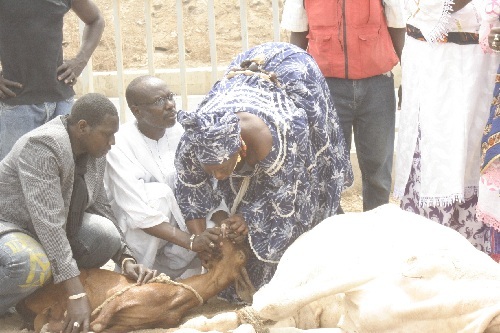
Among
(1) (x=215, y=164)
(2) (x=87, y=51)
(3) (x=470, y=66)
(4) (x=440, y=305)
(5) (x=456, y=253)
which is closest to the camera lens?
(4) (x=440, y=305)

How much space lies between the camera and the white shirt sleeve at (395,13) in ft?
16.1

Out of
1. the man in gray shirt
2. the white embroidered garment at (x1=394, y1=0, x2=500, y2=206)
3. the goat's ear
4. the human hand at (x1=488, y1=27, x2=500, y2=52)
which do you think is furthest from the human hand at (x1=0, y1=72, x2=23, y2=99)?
the human hand at (x1=488, y1=27, x2=500, y2=52)

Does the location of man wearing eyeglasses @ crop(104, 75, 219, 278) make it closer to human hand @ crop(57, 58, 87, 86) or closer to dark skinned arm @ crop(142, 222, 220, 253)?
dark skinned arm @ crop(142, 222, 220, 253)

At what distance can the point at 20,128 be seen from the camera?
442cm

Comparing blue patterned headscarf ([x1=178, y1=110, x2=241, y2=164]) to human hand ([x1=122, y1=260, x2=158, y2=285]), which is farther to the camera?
human hand ([x1=122, y1=260, x2=158, y2=285])

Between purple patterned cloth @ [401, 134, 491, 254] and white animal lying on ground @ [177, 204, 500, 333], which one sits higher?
white animal lying on ground @ [177, 204, 500, 333]

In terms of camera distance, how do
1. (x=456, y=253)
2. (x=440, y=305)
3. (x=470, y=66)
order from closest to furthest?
(x=440, y=305) → (x=456, y=253) → (x=470, y=66)

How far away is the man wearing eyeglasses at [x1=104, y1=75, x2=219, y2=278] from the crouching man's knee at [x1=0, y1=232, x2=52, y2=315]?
0.60m

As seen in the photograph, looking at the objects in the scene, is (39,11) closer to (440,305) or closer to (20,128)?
(20,128)

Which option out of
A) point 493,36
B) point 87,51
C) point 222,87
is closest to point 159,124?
point 222,87

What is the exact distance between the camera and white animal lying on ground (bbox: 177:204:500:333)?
2912 millimetres

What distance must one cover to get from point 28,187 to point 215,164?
2.84 feet

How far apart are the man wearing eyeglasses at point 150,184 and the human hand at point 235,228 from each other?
0.24 metres

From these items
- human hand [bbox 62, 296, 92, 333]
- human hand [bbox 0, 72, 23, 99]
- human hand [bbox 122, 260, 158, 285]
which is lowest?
human hand [bbox 62, 296, 92, 333]
